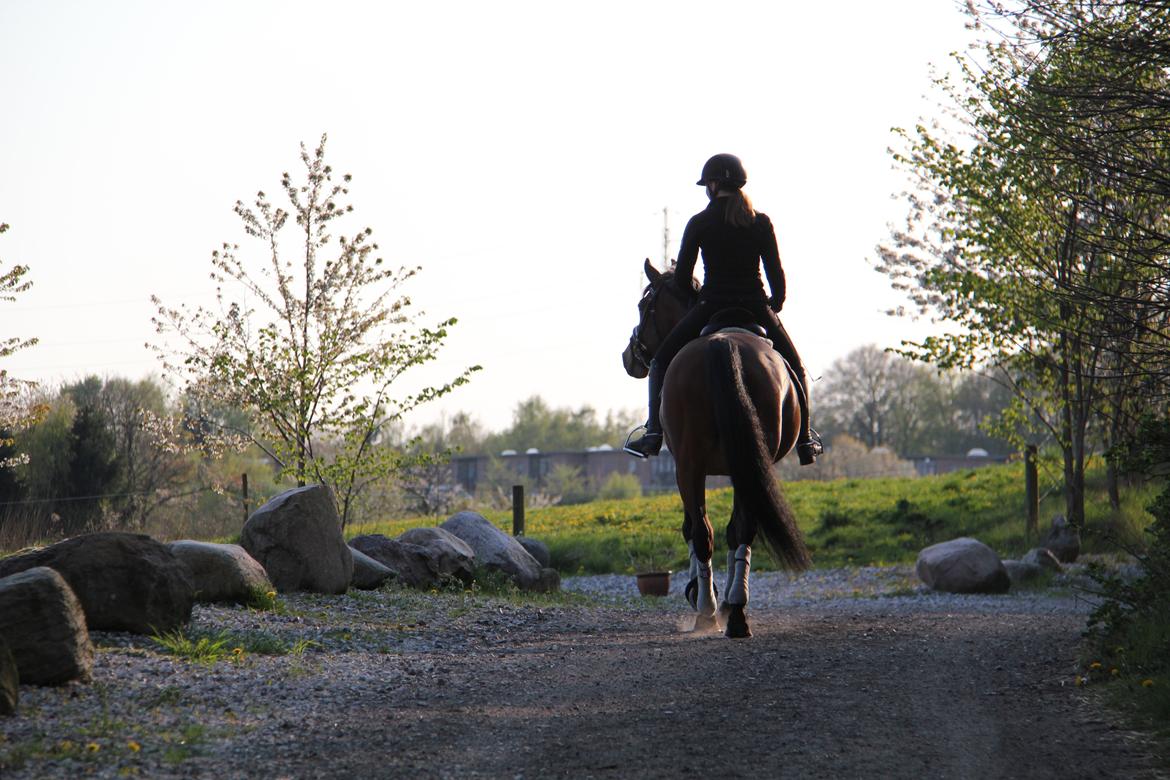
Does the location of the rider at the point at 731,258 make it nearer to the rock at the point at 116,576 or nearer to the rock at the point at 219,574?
the rock at the point at 219,574

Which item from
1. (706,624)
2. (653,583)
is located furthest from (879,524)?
(706,624)

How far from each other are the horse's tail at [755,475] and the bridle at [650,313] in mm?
2912

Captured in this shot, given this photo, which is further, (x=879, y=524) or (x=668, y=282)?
(x=879, y=524)

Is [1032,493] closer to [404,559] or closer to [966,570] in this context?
[966,570]

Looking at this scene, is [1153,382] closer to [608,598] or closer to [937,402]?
[608,598]

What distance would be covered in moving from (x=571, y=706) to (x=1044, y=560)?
42.9ft

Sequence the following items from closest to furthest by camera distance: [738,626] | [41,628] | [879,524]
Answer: [41,628] < [738,626] < [879,524]

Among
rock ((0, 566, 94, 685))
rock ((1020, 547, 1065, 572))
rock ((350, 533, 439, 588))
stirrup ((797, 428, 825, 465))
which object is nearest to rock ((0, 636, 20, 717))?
rock ((0, 566, 94, 685))

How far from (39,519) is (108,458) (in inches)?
240

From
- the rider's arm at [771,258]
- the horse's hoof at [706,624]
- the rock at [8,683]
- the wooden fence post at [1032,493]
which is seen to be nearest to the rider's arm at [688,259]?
the rider's arm at [771,258]

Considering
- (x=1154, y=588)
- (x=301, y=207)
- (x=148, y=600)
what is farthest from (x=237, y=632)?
(x=301, y=207)

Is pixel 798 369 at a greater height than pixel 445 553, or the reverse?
pixel 798 369

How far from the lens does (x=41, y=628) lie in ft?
21.2

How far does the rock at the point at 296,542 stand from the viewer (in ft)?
39.7
